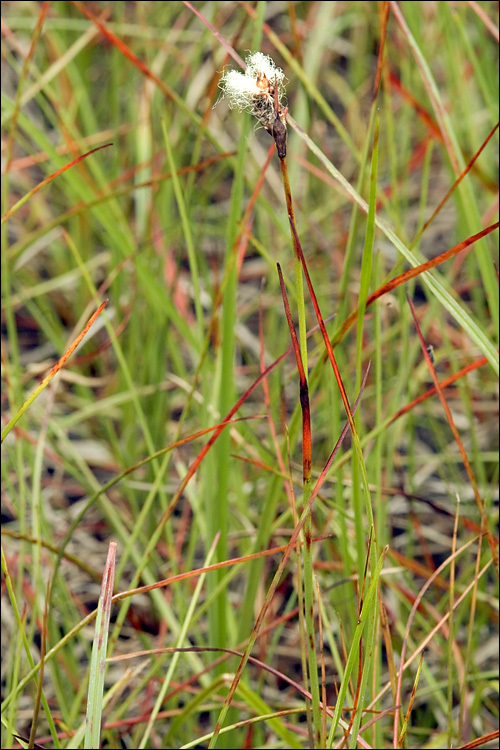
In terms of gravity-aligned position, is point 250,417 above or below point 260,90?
below

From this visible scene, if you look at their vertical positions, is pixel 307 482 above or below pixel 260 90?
below

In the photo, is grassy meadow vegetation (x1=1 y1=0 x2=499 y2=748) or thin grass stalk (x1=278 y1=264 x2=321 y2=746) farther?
grassy meadow vegetation (x1=1 y1=0 x2=499 y2=748)

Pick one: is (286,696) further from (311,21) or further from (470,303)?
(311,21)

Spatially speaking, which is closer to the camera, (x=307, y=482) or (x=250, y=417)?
(x=307, y=482)

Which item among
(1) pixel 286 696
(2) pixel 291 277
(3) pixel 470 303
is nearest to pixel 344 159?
(3) pixel 470 303

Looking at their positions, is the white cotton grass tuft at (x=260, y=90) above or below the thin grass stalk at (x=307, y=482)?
above

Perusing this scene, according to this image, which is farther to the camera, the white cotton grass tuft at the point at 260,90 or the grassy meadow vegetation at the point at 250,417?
the grassy meadow vegetation at the point at 250,417

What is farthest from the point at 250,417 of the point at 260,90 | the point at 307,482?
the point at 260,90

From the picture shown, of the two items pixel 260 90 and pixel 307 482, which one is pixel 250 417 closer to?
pixel 307 482

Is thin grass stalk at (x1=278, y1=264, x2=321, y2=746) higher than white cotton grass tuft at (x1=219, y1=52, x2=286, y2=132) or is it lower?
lower
